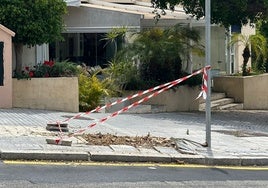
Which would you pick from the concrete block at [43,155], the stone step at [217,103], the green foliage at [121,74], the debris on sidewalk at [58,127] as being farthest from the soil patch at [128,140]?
the stone step at [217,103]

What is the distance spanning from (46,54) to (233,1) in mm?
6905

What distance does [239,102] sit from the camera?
24062mm

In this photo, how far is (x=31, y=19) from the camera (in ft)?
55.5

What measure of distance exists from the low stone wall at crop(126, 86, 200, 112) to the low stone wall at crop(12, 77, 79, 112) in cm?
344

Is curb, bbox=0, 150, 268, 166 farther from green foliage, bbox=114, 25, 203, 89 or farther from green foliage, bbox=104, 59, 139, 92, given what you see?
green foliage, bbox=114, 25, 203, 89

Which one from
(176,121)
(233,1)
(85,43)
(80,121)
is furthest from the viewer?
(85,43)

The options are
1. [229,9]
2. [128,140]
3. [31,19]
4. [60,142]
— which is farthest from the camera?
[229,9]

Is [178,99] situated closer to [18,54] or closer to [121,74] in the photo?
[121,74]

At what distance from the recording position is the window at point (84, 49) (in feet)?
74.6

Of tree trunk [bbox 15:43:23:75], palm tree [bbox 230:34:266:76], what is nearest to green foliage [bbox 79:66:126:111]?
tree trunk [bbox 15:43:23:75]

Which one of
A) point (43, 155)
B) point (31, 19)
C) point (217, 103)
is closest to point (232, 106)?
point (217, 103)

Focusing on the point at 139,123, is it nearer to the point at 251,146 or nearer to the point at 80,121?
the point at 80,121

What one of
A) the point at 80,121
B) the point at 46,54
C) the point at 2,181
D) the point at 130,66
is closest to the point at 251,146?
the point at 80,121

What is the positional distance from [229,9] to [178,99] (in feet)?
13.1
